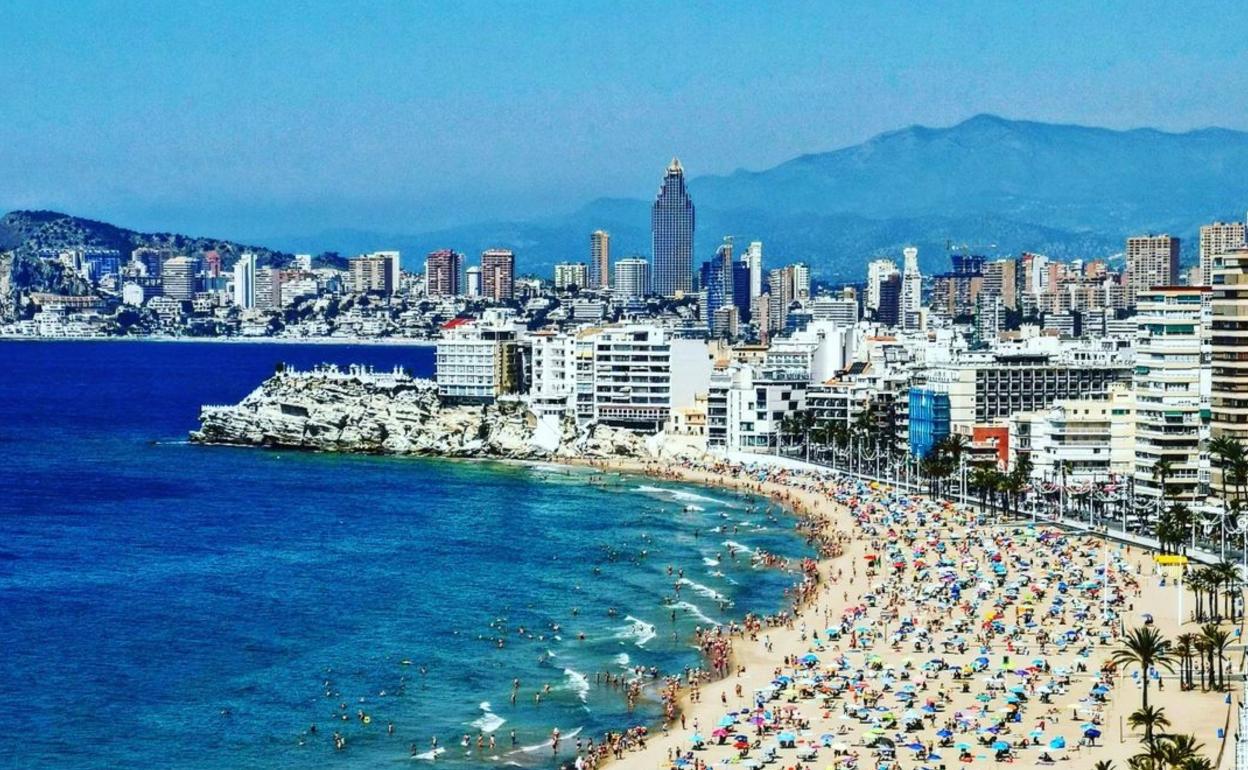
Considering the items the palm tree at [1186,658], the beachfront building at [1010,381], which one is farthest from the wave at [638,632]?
the beachfront building at [1010,381]

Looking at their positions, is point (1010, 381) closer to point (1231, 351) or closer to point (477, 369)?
point (1231, 351)

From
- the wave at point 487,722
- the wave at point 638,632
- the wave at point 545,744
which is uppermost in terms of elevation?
the wave at point 638,632

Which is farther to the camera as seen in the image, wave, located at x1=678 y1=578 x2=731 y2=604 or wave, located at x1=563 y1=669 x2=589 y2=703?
wave, located at x1=678 y1=578 x2=731 y2=604

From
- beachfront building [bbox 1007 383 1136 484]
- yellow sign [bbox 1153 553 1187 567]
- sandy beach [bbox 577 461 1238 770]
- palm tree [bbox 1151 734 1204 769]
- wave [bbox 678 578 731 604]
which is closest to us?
palm tree [bbox 1151 734 1204 769]

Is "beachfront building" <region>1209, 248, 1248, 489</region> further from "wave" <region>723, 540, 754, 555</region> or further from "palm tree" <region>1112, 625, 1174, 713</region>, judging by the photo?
"palm tree" <region>1112, 625, 1174, 713</region>

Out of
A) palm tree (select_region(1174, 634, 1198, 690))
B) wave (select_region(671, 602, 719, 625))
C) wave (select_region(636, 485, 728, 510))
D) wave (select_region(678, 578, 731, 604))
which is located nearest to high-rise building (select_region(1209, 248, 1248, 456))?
wave (select_region(678, 578, 731, 604))

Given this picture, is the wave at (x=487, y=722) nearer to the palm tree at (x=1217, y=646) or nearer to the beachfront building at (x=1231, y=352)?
the palm tree at (x=1217, y=646)

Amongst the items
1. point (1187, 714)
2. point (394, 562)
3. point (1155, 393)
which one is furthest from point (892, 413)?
point (1187, 714)
